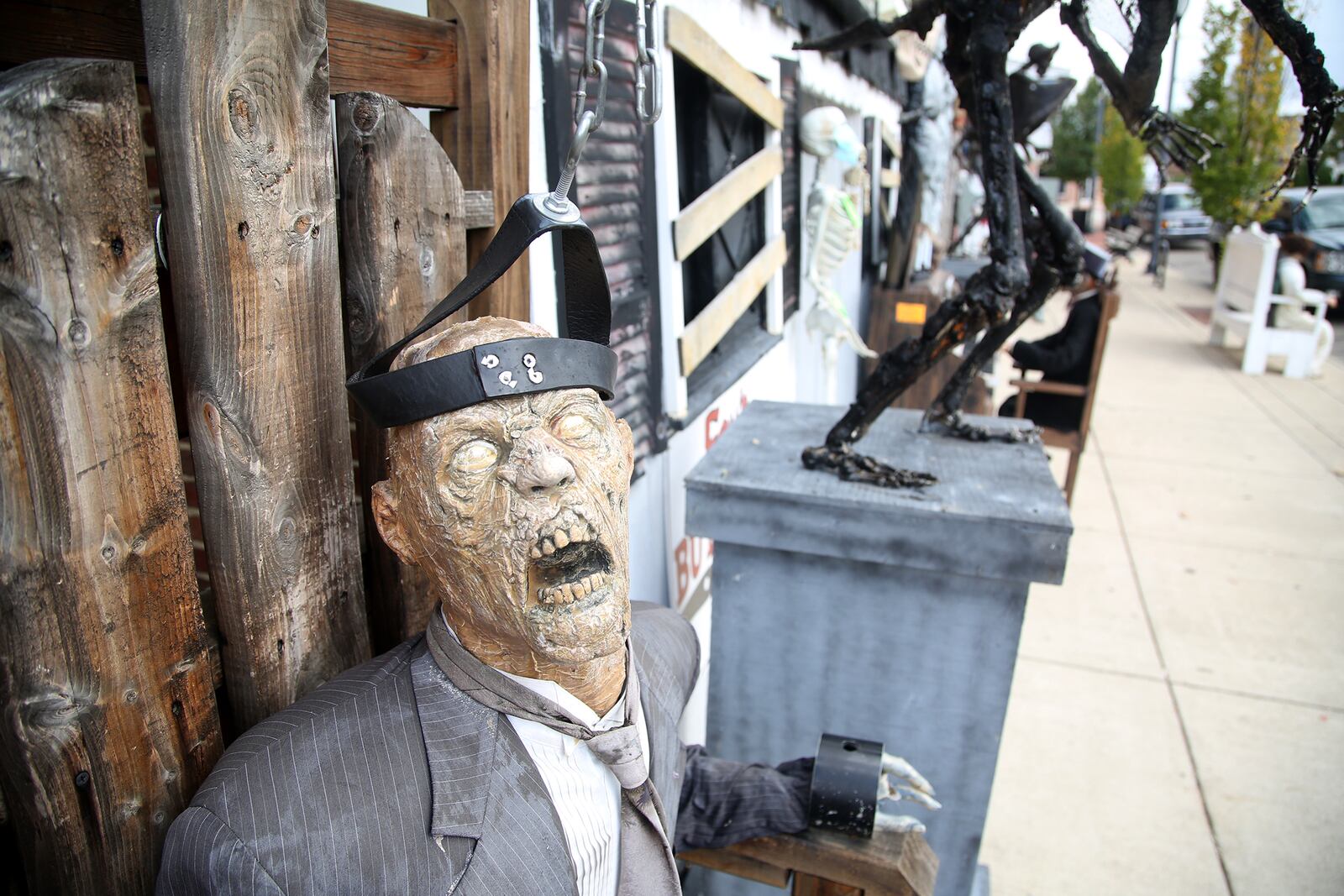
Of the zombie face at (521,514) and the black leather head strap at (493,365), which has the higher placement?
the black leather head strap at (493,365)

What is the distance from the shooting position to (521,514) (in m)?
1.13

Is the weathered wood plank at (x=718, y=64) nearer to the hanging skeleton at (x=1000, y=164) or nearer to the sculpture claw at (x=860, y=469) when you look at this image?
the hanging skeleton at (x=1000, y=164)

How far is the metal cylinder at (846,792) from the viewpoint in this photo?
160cm

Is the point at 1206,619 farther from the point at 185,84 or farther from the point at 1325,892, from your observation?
the point at 185,84

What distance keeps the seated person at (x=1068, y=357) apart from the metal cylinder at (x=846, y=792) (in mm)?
3901

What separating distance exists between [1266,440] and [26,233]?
26.9ft

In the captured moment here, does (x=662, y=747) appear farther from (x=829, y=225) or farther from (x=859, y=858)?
(x=829, y=225)

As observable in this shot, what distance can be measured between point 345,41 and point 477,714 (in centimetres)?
97

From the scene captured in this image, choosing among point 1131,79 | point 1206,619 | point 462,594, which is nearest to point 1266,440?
point 1206,619

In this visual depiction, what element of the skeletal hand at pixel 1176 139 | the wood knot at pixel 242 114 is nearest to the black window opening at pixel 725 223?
the skeletal hand at pixel 1176 139

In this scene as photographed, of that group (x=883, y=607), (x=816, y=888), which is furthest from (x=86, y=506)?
(x=883, y=607)

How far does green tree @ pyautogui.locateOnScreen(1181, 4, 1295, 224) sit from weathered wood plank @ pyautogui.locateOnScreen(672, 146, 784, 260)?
8994 millimetres

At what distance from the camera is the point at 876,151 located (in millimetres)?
7488

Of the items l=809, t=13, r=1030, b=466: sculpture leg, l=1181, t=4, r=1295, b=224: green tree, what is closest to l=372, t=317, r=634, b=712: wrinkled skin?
l=809, t=13, r=1030, b=466: sculpture leg
